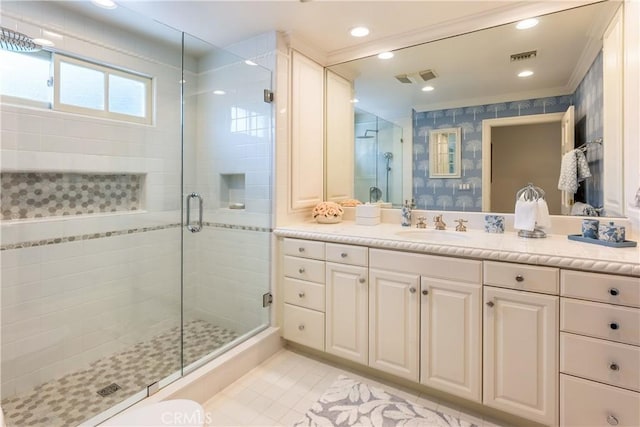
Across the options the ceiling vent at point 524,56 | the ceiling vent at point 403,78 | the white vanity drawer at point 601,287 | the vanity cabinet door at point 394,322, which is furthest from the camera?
the ceiling vent at point 403,78

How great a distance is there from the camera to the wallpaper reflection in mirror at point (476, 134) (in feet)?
6.35

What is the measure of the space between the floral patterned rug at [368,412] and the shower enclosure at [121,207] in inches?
30.4

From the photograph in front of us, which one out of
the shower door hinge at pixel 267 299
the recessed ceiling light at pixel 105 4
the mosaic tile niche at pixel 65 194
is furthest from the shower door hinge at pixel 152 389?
the recessed ceiling light at pixel 105 4

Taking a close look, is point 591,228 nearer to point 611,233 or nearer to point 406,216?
point 611,233

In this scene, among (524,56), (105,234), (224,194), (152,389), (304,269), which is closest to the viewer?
(152,389)

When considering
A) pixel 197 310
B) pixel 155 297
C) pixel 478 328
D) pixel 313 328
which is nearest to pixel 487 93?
pixel 478 328

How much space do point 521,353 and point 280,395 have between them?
4.34ft

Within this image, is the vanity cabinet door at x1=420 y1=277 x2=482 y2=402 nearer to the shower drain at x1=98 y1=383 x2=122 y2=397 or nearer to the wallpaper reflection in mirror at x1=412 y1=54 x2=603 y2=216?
the wallpaper reflection in mirror at x1=412 y1=54 x2=603 y2=216

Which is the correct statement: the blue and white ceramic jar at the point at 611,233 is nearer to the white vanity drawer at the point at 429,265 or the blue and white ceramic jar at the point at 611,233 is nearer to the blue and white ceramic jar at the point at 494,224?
the blue and white ceramic jar at the point at 494,224

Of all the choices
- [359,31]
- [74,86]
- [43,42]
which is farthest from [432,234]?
[43,42]

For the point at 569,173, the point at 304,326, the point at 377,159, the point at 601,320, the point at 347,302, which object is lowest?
the point at 304,326

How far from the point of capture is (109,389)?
1.93m

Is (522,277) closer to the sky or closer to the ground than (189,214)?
closer to the ground

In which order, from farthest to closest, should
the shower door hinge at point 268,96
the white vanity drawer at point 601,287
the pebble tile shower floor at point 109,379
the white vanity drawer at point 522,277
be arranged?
the shower door hinge at point 268,96 → the pebble tile shower floor at point 109,379 → the white vanity drawer at point 522,277 → the white vanity drawer at point 601,287
